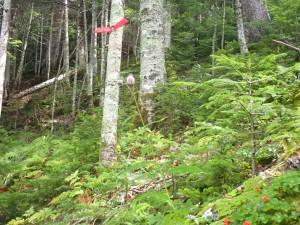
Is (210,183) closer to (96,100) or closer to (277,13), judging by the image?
(277,13)

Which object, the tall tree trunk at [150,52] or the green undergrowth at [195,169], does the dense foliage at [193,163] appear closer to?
the green undergrowth at [195,169]

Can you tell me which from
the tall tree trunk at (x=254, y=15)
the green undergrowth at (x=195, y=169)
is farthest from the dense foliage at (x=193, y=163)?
the tall tree trunk at (x=254, y=15)

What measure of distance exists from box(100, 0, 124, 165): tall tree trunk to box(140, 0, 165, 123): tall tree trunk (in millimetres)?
1751

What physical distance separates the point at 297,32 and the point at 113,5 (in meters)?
5.13

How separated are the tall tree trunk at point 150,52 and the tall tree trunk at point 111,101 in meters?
1.75

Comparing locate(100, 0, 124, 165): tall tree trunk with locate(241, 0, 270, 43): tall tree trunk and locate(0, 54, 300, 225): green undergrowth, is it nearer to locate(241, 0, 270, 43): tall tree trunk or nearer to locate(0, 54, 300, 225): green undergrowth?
locate(0, 54, 300, 225): green undergrowth

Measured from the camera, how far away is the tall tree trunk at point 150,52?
22.3ft

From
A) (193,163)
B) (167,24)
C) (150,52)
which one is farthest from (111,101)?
(167,24)

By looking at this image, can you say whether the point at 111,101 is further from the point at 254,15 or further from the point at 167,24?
the point at 167,24

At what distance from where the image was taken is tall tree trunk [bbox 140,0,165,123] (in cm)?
681

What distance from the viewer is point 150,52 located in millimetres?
6953

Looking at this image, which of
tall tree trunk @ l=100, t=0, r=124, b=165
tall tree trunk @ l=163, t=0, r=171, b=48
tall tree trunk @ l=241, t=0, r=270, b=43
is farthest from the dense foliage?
tall tree trunk @ l=163, t=0, r=171, b=48

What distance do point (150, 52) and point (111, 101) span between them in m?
2.37

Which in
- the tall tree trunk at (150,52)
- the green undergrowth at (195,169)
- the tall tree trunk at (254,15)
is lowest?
the green undergrowth at (195,169)
